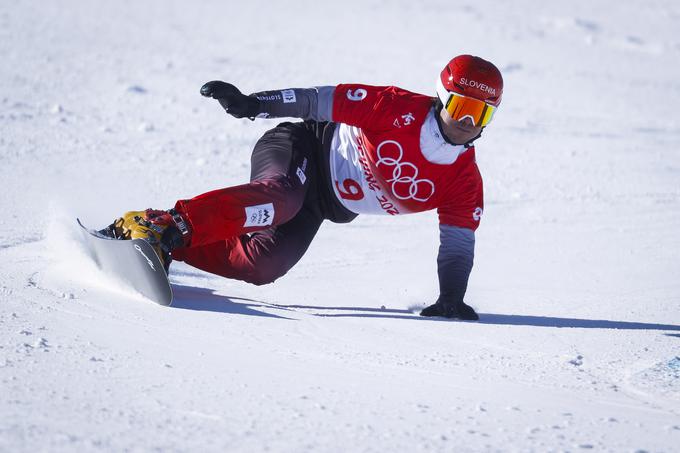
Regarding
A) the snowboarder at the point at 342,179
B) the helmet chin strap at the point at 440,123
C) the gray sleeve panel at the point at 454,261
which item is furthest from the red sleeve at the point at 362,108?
the gray sleeve panel at the point at 454,261

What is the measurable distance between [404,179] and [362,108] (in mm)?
414

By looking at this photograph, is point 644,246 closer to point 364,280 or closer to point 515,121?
point 364,280

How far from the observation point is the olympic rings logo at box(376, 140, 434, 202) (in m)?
4.58

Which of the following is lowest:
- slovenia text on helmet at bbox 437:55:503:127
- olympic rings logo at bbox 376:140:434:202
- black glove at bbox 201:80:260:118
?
olympic rings logo at bbox 376:140:434:202

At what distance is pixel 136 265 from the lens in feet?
13.6

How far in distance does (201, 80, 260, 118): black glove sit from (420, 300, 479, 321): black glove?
1.32 metres

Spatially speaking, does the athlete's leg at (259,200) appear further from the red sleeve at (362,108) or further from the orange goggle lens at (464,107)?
the orange goggle lens at (464,107)

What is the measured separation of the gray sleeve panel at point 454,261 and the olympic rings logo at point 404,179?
0.22 m

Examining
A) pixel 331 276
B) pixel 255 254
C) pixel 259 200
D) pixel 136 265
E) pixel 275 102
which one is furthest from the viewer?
pixel 331 276

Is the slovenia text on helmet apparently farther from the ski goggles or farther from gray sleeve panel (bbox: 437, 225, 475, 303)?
gray sleeve panel (bbox: 437, 225, 475, 303)

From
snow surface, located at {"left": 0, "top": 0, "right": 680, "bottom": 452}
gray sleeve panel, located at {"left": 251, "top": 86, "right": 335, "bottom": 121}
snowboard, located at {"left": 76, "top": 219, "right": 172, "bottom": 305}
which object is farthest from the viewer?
gray sleeve panel, located at {"left": 251, "top": 86, "right": 335, "bottom": 121}

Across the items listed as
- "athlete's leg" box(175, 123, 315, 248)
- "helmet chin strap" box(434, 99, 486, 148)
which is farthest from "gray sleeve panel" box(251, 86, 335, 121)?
"helmet chin strap" box(434, 99, 486, 148)

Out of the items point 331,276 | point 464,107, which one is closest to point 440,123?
point 464,107

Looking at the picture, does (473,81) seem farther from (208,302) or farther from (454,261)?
(208,302)
